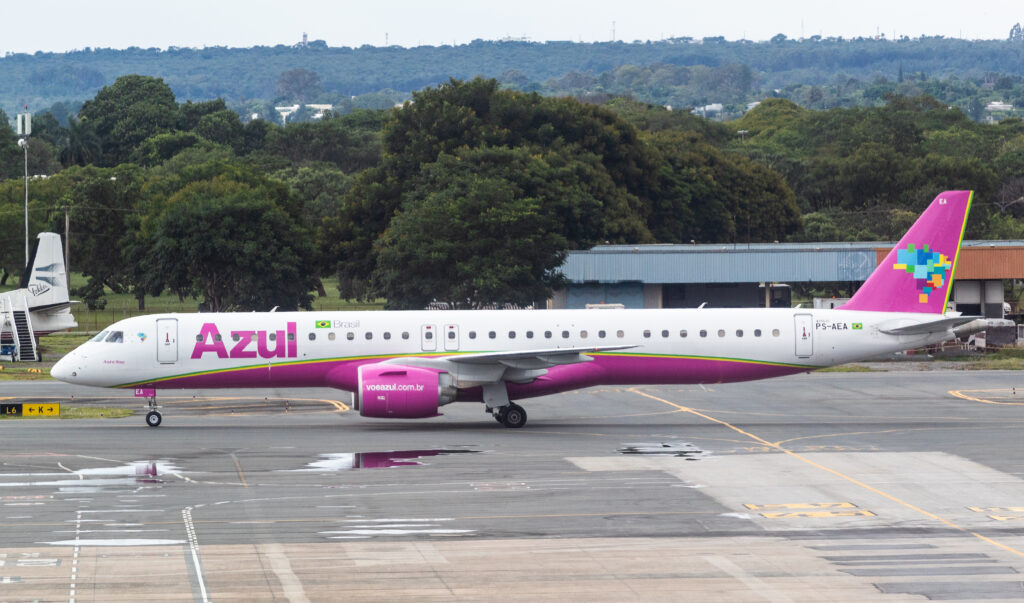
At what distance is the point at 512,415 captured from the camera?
133 ft

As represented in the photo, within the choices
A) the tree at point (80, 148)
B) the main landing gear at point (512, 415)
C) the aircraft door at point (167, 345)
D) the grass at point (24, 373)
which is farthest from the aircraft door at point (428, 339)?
Result: the tree at point (80, 148)

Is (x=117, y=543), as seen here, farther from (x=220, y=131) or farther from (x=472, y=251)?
(x=220, y=131)

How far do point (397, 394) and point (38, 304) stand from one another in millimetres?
35509

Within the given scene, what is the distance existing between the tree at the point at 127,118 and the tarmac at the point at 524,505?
463 feet

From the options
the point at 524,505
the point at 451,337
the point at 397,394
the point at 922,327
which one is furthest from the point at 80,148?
the point at 524,505

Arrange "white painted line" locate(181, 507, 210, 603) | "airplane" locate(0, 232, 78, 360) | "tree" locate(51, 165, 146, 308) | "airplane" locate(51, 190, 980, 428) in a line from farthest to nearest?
1. "tree" locate(51, 165, 146, 308)
2. "airplane" locate(0, 232, 78, 360)
3. "airplane" locate(51, 190, 980, 428)
4. "white painted line" locate(181, 507, 210, 603)

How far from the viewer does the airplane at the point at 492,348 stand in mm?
40594

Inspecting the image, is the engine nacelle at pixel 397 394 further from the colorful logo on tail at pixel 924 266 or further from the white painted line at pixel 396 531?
the colorful logo on tail at pixel 924 266

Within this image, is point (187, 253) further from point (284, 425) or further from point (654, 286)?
point (284, 425)

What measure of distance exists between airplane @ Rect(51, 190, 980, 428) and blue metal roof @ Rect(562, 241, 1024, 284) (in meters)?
39.9

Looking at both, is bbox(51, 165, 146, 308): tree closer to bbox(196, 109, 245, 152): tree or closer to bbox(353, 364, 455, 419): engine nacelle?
bbox(196, 109, 245, 152): tree

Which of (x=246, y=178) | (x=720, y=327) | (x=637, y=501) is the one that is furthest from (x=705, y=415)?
(x=246, y=178)

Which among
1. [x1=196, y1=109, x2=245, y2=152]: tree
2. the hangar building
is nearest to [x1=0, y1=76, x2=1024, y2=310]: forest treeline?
[x1=196, y1=109, x2=245, y2=152]: tree

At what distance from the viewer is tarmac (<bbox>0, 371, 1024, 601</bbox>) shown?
69.3 ft
